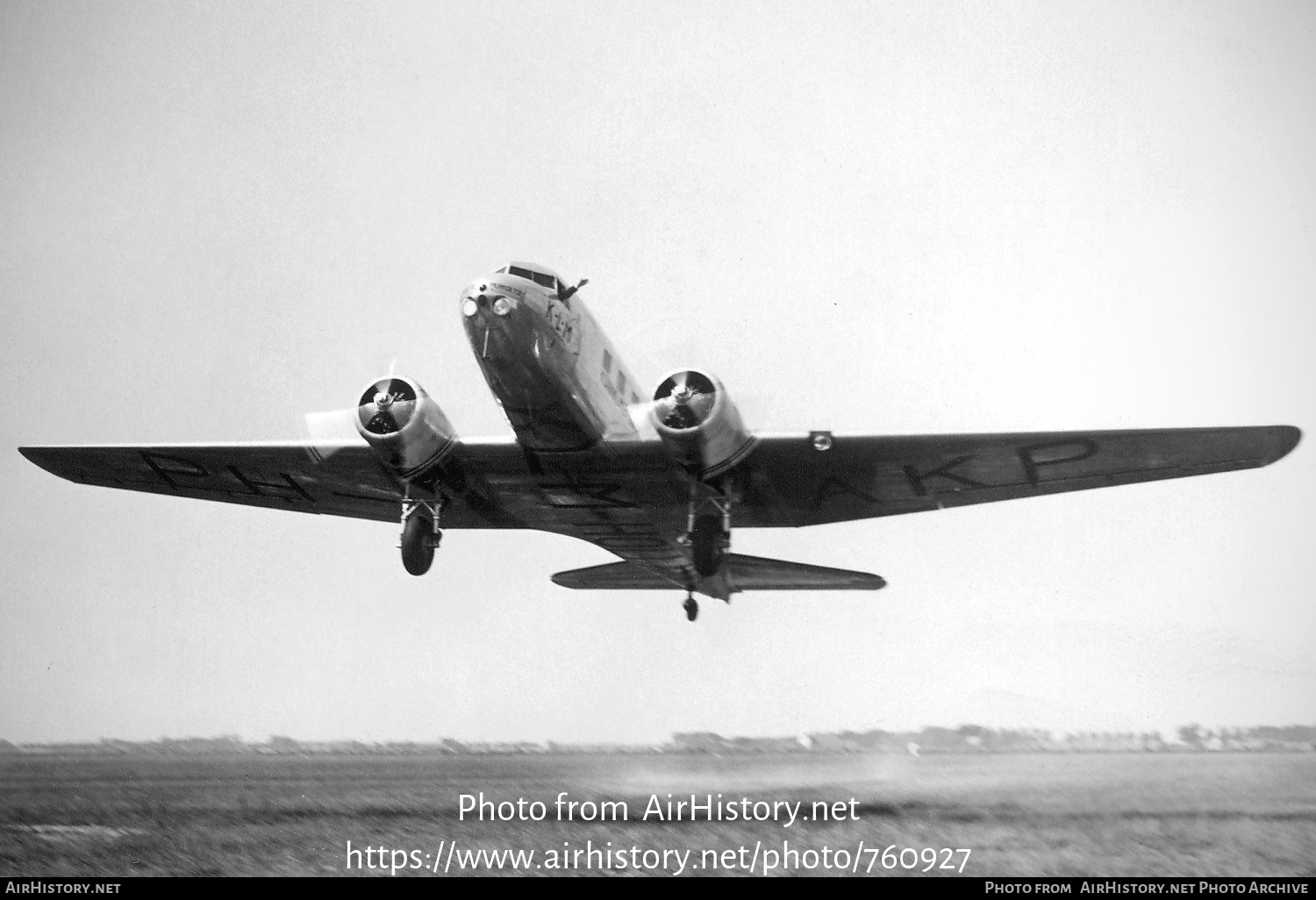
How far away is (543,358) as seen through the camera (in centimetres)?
1460

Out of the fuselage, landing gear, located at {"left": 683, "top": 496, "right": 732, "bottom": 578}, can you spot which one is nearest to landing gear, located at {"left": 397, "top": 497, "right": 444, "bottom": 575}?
the fuselage

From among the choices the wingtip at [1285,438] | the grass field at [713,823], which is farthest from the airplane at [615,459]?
the grass field at [713,823]

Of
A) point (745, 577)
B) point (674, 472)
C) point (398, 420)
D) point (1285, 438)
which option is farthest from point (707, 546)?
point (1285, 438)

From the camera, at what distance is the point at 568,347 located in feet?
49.9

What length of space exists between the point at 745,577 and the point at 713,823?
5664 mm

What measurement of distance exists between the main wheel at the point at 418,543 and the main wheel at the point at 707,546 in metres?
4.18

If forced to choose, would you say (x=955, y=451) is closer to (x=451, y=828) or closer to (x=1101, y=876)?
(x=1101, y=876)

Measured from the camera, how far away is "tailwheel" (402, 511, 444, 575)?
642 inches

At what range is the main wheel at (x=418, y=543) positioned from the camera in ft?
53.5

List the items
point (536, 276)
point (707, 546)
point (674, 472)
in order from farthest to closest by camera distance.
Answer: point (674, 472) → point (707, 546) → point (536, 276)

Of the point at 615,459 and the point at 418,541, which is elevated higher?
the point at 615,459

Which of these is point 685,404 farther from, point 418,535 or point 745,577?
point 745,577

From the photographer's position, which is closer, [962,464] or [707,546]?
[707,546]

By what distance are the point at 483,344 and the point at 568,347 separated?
56.3 inches
